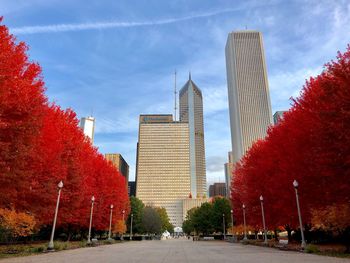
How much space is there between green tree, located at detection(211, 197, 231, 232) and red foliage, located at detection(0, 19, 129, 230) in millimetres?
47465

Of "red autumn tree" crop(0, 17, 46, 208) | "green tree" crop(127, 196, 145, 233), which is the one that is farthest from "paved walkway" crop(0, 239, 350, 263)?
"green tree" crop(127, 196, 145, 233)

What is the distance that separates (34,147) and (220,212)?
72.8 meters

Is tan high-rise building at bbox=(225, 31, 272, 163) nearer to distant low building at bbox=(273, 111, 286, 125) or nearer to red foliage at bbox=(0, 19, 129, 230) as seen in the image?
distant low building at bbox=(273, 111, 286, 125)

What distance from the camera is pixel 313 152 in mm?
22406

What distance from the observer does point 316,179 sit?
24219 mm

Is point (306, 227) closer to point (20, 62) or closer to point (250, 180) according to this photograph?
point (250, 180)

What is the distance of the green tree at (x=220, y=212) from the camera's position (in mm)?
85062

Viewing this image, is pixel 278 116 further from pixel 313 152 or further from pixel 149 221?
pixel 149 221

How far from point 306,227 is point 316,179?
17.5 meters

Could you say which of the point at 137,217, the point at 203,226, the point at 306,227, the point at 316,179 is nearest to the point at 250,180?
the point at 306,227

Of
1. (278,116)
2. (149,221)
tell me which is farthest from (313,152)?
Result: (149,221)

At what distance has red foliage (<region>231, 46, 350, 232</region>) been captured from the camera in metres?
19.2

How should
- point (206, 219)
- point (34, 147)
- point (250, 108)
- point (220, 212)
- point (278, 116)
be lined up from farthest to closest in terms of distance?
point (250, 108), point (206, 219), point (220, 212), point (278, 116), point (34, 147)

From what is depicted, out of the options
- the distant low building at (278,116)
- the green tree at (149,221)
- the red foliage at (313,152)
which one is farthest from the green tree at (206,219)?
the red foliage at (313,152)
